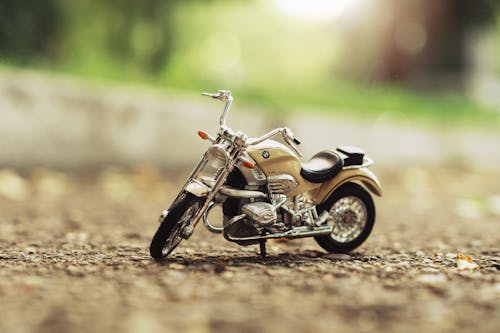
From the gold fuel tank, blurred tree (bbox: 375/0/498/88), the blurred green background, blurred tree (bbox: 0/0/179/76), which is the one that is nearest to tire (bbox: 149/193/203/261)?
the gold fuel tank

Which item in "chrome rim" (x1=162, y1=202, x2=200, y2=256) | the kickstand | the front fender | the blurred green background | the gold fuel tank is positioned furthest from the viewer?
the blurred green background

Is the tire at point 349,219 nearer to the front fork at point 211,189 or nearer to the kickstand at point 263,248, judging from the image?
the kickstand at point 263,248

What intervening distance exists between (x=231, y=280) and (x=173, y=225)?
1.75 ft

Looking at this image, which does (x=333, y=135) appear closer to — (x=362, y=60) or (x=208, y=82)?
(x=208, y=82)

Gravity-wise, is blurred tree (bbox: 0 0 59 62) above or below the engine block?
above

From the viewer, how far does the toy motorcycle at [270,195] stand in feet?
13.5

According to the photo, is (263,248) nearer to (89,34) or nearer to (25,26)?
(25,26)

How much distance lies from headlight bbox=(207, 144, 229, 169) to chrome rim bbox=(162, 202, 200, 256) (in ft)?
0.84

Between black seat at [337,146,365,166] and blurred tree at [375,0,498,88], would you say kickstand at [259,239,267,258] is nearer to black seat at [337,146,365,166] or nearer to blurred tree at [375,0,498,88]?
black seat at [337,146,365,166]

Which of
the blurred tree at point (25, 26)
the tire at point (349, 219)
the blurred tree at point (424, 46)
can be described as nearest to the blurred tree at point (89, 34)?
the blurred tree at point (25, 26)

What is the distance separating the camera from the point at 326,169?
14.6 feet

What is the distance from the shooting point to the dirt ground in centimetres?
304

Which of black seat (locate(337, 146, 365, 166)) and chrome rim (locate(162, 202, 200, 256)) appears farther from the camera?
black seat (locate(337, 146, 365, 166))

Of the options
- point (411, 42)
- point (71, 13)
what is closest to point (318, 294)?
point (71, 13)
